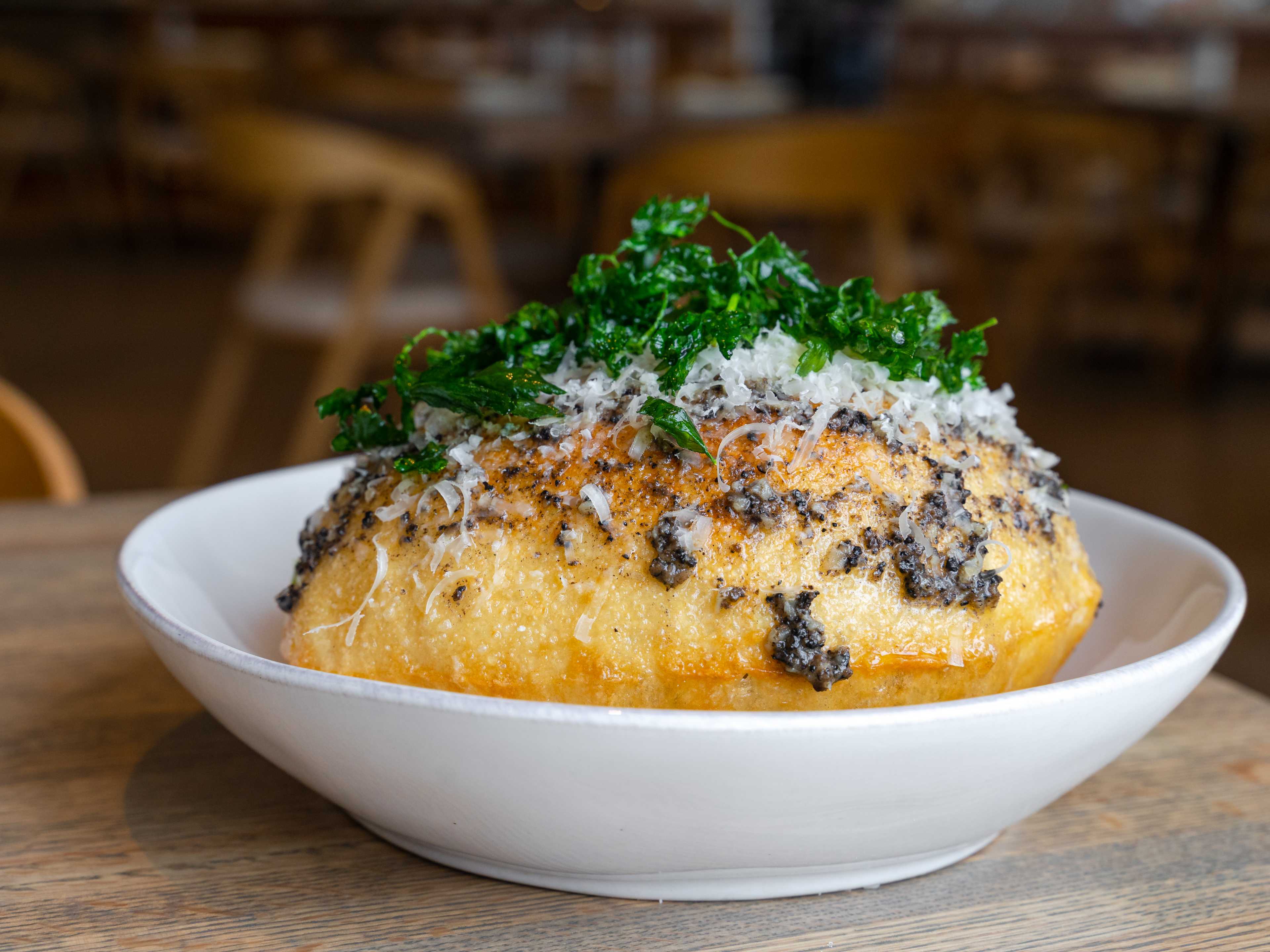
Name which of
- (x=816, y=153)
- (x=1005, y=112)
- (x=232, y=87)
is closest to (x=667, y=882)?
(x=816, y=153)

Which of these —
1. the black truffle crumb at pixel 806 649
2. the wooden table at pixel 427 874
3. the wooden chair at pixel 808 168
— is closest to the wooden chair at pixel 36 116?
the wooden chair at pixel 808 168

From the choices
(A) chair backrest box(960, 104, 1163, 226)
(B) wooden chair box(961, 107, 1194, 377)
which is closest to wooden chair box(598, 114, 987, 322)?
(A) chair backrest box(960, 104, 1163, 226)

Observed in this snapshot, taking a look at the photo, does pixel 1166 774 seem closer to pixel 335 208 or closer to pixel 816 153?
pixel 816 153

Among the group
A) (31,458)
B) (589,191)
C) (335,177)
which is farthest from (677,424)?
(589,191)

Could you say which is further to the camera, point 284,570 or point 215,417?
point 215,417

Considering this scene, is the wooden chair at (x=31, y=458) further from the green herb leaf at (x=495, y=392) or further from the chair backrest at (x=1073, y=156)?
the chair backrest at (x=1073, y=156)

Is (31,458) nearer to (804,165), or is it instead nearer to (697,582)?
(697,582)

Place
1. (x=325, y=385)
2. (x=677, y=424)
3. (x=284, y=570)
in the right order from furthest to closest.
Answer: (x=325, y=385) < (x=284, y=570) < (x=677, y=424)
